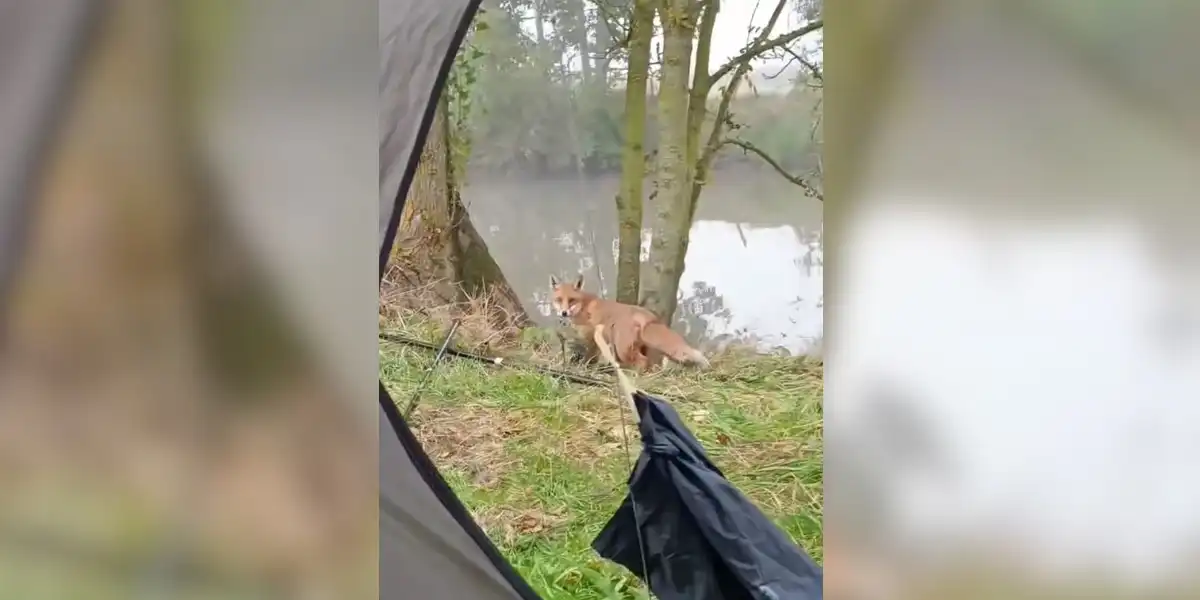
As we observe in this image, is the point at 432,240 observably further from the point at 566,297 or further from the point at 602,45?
the point at 602,45

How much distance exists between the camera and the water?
1235mm

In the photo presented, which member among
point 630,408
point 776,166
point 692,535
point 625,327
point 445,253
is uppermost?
point 776,166

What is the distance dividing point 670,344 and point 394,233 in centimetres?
A: 49

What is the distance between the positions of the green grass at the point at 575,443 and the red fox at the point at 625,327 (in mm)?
31

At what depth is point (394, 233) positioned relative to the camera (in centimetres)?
104

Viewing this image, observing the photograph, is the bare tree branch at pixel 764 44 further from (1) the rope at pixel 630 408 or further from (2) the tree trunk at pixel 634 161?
(1) the rope at pixel 630 408
